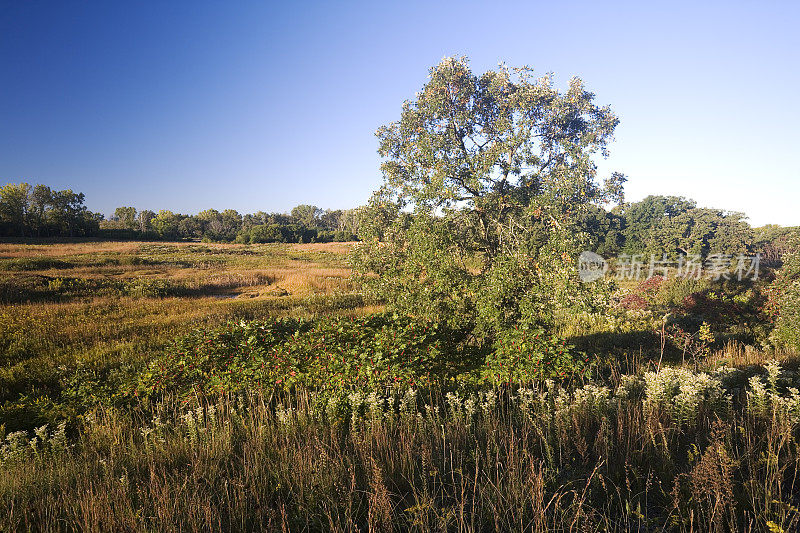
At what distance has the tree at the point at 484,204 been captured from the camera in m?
7.73

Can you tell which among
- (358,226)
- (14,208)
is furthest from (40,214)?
(358,226)

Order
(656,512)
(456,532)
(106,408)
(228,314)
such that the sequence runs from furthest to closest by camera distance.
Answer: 1. (228,314)
2. (106,408)
3. (656,512)
4. (456,532)

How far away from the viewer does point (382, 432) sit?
4527 millimetres

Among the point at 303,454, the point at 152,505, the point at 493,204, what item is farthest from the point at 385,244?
the point at 152,505

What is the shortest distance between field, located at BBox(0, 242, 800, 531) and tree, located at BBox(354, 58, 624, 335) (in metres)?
1.15

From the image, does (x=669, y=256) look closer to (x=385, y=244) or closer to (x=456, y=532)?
(x=385, y=244)

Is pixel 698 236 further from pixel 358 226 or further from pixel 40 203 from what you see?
Answer: pixel 40 203

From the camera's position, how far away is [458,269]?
850 centimetres

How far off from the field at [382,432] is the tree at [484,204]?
3.77 ft

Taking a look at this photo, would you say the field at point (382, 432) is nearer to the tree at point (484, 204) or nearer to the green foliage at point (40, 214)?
the tree at point (484, 204)

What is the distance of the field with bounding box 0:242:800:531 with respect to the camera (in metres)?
3.08

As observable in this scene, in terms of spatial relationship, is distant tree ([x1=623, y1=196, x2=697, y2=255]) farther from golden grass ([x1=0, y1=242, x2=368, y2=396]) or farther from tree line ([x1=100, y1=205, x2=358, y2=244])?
tree line ([x1=100, y1=205, x2=358, y2=244])

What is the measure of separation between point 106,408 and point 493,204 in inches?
392

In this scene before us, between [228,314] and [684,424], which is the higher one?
[684,424]
